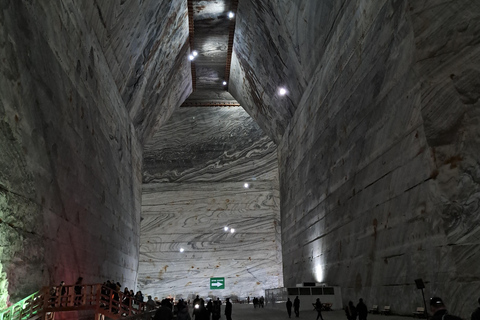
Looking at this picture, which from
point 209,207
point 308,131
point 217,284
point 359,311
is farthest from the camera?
point 209,207

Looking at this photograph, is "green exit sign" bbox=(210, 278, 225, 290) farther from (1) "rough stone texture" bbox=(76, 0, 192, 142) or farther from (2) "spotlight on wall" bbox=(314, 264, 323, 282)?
(2) "spotlight on wall" bbox=(314, 264, 323, 282)

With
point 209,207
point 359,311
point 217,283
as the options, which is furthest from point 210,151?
point 359,311

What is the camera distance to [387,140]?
8.84m

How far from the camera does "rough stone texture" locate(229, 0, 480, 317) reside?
700 centimetres

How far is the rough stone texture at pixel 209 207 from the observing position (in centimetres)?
2386

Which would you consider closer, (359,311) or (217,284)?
(359,311)

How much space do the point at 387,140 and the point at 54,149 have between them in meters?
7.34

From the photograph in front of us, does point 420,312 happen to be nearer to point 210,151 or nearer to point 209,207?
point 209,207

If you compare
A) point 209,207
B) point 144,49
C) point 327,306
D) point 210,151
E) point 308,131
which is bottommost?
point 327,306

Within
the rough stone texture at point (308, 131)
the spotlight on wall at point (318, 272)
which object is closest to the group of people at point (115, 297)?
the rough stone texture at point (308, 131)

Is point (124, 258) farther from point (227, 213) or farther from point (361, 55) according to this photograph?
point (361, 55)

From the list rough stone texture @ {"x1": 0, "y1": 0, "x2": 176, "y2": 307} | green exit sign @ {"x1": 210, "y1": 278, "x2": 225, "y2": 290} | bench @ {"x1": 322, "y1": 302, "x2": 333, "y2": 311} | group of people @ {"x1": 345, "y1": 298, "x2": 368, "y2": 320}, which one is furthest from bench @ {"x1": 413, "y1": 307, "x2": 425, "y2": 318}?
green exit sign @ {"x1": 210, "y1": 278, "x2": 225, "y2": 290}

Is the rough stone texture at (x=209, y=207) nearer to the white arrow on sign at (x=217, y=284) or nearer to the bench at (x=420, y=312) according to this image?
the white arrow on sign at (x=217, y=284)

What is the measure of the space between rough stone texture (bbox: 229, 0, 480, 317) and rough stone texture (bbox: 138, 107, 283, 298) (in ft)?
27.9
